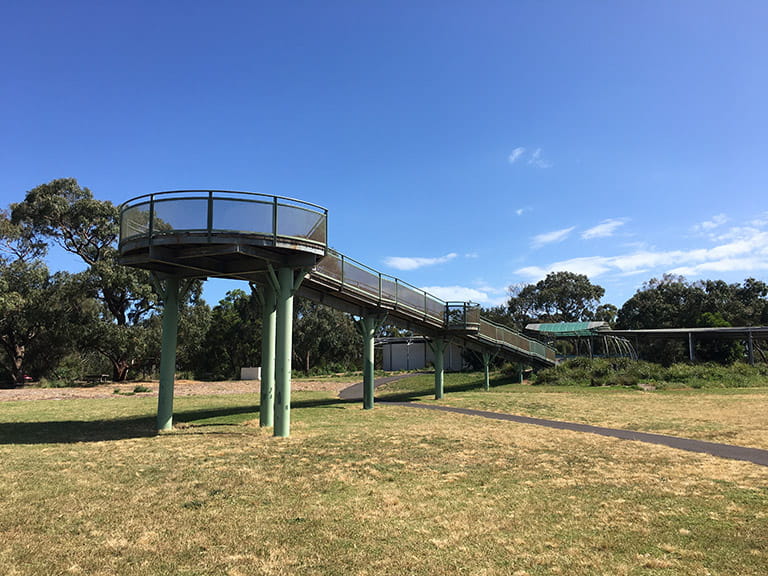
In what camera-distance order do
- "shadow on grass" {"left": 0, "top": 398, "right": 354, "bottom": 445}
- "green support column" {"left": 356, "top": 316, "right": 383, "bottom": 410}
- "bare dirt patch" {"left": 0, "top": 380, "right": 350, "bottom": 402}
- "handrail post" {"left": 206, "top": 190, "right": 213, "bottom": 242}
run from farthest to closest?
"bare dirt patch" {"left": 0, "top": 380, "right": 350, "bottom": 402} → "green support column" {"left": 356, "top": 316, "right": 383, "bottom": 410} → "shadow on grass" {"left": 0, "top": 398, "right": 354, "bottom": 445} → "handrail post" {"left": 206, "top": 190, "right": 213, "bottom": 242}

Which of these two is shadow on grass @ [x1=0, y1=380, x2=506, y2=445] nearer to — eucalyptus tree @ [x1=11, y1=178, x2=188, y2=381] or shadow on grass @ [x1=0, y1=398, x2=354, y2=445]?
shadow on grass @ [x1=0, y1=398, x2=354, y2=445]

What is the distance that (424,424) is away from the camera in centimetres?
1642

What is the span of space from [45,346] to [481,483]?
45436 millimetres

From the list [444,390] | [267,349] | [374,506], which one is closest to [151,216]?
[267,349]

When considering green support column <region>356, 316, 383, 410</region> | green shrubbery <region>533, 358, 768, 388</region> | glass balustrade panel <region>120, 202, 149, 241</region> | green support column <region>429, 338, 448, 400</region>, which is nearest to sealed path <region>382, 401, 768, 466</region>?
green support column <region>356, 316, 383, 410</region>

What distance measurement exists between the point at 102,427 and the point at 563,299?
83947 mm

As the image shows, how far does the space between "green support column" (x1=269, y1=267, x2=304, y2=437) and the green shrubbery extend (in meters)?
23.7

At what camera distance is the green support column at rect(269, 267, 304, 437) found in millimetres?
13609

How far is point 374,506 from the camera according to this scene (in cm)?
716

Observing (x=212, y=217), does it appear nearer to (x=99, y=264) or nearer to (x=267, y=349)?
(x=267, y=349)

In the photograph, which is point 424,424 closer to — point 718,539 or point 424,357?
point 718,539

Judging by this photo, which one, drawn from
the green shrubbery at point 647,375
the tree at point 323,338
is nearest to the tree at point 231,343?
the tree at point 323,338

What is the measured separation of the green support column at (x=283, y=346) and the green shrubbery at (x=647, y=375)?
77.7 feet

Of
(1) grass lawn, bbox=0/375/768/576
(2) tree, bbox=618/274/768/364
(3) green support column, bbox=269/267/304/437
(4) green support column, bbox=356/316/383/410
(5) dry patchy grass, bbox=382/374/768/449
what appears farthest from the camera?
(2) tree, bbox=618/274/768/364
